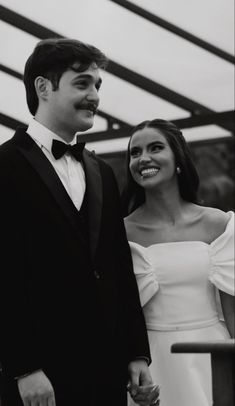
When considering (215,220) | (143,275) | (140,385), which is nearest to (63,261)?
(140,385)

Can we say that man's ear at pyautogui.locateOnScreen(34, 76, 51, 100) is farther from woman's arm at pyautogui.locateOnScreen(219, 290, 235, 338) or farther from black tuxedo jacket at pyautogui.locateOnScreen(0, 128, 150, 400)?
woman's arm at pyautogui.locateOnScreen(219, 290, 235, 338)

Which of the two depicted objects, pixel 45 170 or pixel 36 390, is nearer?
pixel 36 390

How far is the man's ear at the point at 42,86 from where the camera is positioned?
281 cm

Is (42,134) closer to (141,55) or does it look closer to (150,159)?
(150,159)

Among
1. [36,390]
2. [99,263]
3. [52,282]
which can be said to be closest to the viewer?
[36,390]

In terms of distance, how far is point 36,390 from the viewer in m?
2.45

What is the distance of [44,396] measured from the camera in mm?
2451

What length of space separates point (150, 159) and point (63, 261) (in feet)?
3.40

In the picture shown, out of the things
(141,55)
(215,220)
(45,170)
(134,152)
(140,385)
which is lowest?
(140,385)

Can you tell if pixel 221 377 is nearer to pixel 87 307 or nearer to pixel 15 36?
pixel 87 307

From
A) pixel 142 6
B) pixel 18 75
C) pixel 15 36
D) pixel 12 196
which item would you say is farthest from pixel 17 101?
pixel 12 196

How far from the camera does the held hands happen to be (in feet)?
9.01

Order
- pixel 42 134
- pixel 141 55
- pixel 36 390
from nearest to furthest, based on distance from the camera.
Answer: pixel 36 390, pixel 42 134, pixel 141 55

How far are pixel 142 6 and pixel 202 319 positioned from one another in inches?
148
